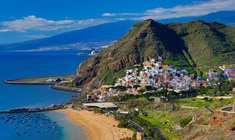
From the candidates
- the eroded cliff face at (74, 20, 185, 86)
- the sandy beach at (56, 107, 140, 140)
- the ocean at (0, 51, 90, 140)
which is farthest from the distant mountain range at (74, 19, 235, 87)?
the sandy beach at (56, 107, 140, 140)

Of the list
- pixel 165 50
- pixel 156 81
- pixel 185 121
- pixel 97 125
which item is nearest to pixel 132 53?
pixel 165 50

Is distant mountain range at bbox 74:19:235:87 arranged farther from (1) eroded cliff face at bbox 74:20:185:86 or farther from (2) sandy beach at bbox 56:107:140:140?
(2) sandy beach at bbox 56:107:140:140

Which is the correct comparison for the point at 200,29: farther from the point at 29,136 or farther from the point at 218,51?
the point at 29,136

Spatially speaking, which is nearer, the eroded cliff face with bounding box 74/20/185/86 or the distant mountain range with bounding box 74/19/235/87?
the distant mountain range with bounding box 74/19/235/87

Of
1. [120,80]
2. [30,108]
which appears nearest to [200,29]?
[120,80]

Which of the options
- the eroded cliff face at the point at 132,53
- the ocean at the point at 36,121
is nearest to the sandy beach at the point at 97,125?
the ocean at the point at 36,121

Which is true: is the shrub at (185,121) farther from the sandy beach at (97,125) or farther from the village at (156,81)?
the village at (156,81)
